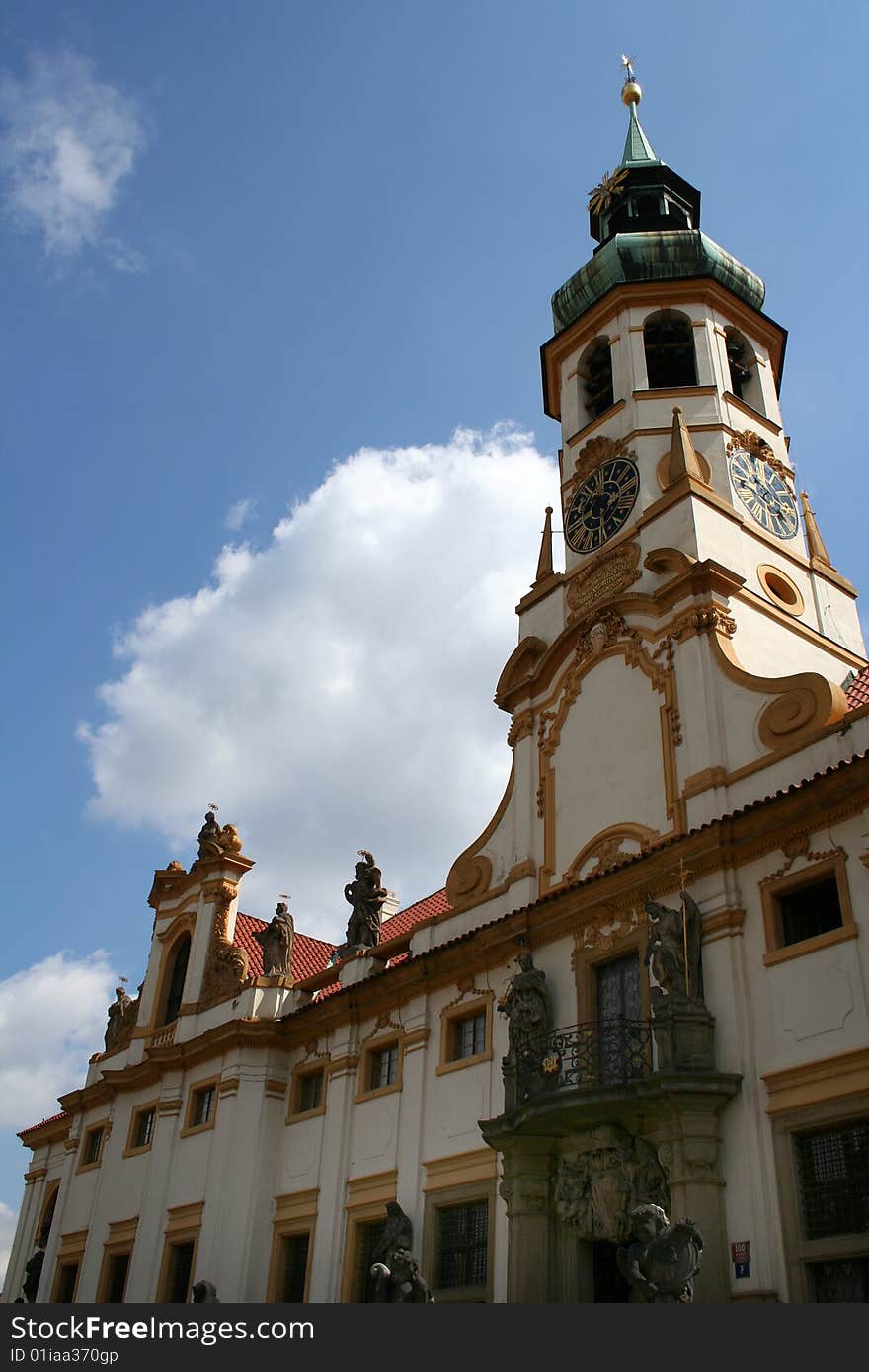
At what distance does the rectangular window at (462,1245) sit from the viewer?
58.9 feet

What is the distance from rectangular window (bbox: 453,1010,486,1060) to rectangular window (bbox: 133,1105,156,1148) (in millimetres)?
10384

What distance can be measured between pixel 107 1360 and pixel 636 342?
20.8 m

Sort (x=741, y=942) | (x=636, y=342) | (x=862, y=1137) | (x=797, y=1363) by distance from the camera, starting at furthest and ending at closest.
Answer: (x=636, y=342) → (x=741, y=942) → (x=862, y=1137) → (x=797, y=1363)

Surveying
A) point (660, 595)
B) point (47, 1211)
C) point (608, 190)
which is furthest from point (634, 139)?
point (47, 1211)

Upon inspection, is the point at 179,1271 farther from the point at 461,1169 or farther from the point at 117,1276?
the point at 461,1169

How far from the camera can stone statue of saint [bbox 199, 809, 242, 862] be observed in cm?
2997

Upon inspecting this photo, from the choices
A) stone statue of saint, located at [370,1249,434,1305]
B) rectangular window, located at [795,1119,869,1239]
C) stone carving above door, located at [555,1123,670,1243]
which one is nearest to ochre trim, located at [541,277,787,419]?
stone carving above door, located at [555,1123,670,1243]

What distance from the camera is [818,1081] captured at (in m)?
14.1

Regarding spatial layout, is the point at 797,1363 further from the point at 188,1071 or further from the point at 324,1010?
the point at 188,1071

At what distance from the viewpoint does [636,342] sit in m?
25.3

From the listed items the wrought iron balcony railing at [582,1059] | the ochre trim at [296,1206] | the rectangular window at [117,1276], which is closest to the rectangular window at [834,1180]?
the wrought iron balcony railing at [582,1059]

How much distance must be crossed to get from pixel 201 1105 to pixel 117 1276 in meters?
4.24

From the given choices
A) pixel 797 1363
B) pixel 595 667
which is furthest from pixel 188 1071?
pixel 797 1363

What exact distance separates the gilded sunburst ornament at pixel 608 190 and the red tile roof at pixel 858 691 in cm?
1522
